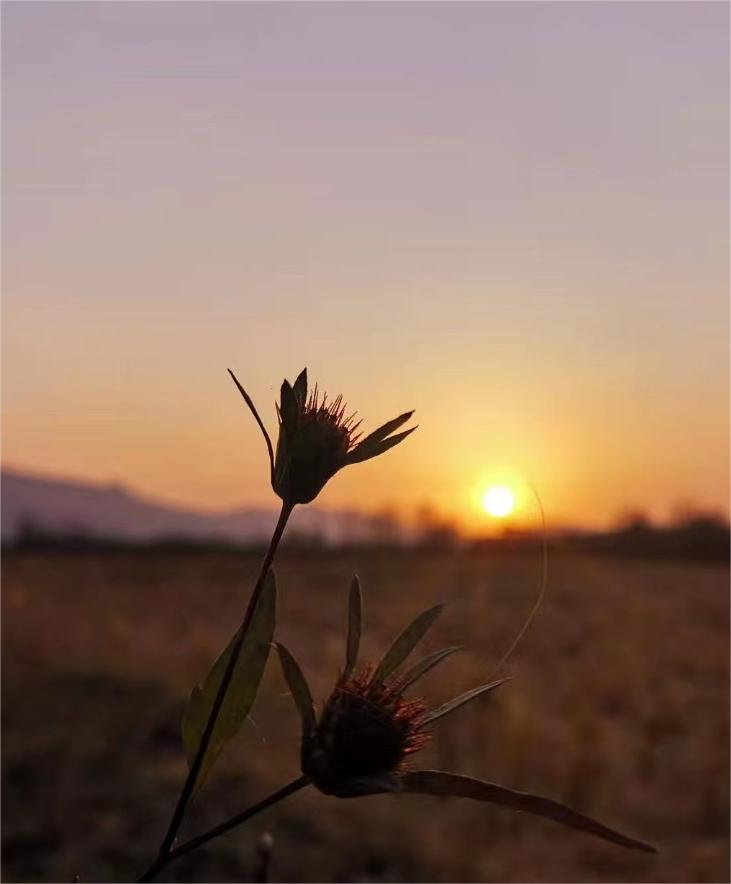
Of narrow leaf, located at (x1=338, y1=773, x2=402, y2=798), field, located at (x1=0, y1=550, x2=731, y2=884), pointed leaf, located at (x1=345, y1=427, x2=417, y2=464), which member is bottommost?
field, located at (x1=0, y1=550, x2=731, y2=884)

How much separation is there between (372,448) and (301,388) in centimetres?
3

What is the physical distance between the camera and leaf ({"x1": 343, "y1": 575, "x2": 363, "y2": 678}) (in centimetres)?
30

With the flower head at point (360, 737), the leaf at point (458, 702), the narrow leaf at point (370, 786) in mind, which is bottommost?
the narrow leaf at point (370, 786)

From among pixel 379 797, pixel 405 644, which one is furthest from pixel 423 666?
pixel 379 797

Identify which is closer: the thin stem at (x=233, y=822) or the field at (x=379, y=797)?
the thin stem at (x=233, y=822)

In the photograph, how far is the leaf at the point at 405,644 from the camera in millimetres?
311

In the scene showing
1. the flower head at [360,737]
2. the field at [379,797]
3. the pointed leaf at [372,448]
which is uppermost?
the pointed leaf at [372,448]

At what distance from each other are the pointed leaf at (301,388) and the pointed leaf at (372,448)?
0.06 ft

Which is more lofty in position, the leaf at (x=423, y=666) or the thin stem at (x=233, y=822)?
the leaf at (x=423, y=666)

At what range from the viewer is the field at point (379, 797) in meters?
3.98

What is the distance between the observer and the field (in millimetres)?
3982

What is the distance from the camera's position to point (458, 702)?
0.29 metres

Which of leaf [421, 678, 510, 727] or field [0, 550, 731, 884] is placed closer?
leaf [421, 678, 510, 727]

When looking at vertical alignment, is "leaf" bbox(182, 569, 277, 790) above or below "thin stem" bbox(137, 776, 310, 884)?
above
